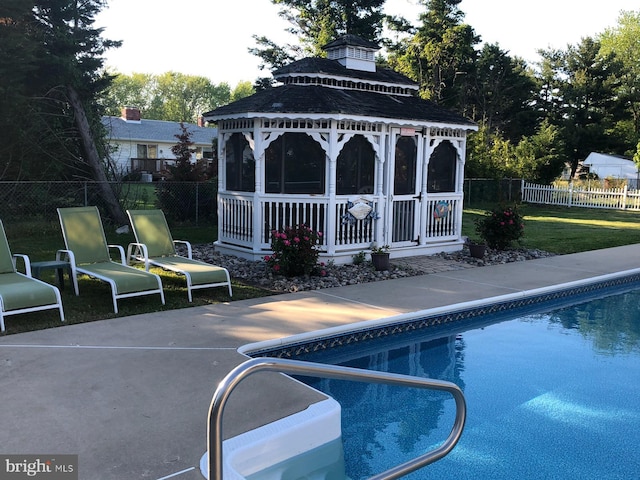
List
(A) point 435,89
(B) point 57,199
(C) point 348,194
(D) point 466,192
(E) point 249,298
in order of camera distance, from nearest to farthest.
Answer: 1. (E) point 249,298
2. (C) point 348,194
3. (B) point 57,199
4. (D) point 466,192
5. (A) point 435,89

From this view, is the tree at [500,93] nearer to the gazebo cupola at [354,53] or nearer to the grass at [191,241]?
the grass at [191,241]

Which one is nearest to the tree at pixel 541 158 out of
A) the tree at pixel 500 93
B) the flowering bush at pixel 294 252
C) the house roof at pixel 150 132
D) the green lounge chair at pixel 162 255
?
the tree at pixel 500 93

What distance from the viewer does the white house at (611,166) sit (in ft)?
127

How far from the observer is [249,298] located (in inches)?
321

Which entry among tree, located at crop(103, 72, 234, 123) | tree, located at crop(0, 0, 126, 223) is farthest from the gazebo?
tree, located at crop(103, 72, 234, 123)

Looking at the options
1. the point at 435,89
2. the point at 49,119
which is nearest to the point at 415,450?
the point at 49,119

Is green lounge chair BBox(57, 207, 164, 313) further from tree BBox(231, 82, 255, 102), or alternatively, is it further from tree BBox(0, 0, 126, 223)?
tree BBox(231, 82, 255, 102)

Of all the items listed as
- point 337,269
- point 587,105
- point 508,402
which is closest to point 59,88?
point 337,269

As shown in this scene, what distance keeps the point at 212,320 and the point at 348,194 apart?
502cm

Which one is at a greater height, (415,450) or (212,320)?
(212,320)

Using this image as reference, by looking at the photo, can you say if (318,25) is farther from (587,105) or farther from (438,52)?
(587,105)

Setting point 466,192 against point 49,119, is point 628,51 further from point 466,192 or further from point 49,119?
point 49,119

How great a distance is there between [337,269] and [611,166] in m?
36.3

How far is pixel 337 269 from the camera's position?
10.2 meters
